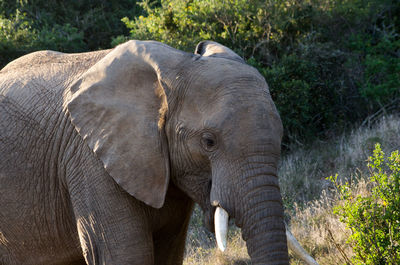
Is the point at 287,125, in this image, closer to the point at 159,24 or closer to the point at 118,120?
the point at 159,24

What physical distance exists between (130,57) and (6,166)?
1.10 meters

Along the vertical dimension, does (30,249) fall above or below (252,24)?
above

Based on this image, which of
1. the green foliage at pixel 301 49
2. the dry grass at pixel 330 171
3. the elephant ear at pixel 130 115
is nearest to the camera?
the elephant ear at pixel 130 115

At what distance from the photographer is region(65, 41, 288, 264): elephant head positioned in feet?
11.2

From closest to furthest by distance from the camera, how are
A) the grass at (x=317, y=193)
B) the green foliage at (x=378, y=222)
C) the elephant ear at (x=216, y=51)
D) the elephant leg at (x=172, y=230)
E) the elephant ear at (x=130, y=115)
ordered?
1. the elephant ear at (x=130, y=115)
2. the elephant ear at (x=216, y=51)
3. the elephant leg at (x=172, y=230)
4. the green foliage at (x=378, y=222)
5. the grass at (x=317, y=193)

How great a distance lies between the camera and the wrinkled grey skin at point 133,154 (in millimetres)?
3459

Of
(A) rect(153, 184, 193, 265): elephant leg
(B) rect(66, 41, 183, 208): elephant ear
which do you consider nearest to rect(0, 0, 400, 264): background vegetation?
(A) rect(153, 184, 193, 265): elephant leg

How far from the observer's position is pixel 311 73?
974 centimetres

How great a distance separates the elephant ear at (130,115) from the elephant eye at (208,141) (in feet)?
0.92

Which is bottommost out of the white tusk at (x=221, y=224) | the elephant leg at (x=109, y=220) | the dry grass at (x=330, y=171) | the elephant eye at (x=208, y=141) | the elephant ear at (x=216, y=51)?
the dry grass at (x=330, y=171)

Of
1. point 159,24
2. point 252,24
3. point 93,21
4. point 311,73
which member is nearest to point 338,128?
point 311,73

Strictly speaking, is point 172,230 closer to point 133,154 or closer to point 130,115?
point 133,154

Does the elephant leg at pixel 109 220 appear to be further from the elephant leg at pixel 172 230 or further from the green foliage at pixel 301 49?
the green foliage at pixel 301 49

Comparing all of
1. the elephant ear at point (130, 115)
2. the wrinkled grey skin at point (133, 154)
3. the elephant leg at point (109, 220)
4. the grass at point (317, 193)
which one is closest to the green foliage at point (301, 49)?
the grass at point (317, 193)
